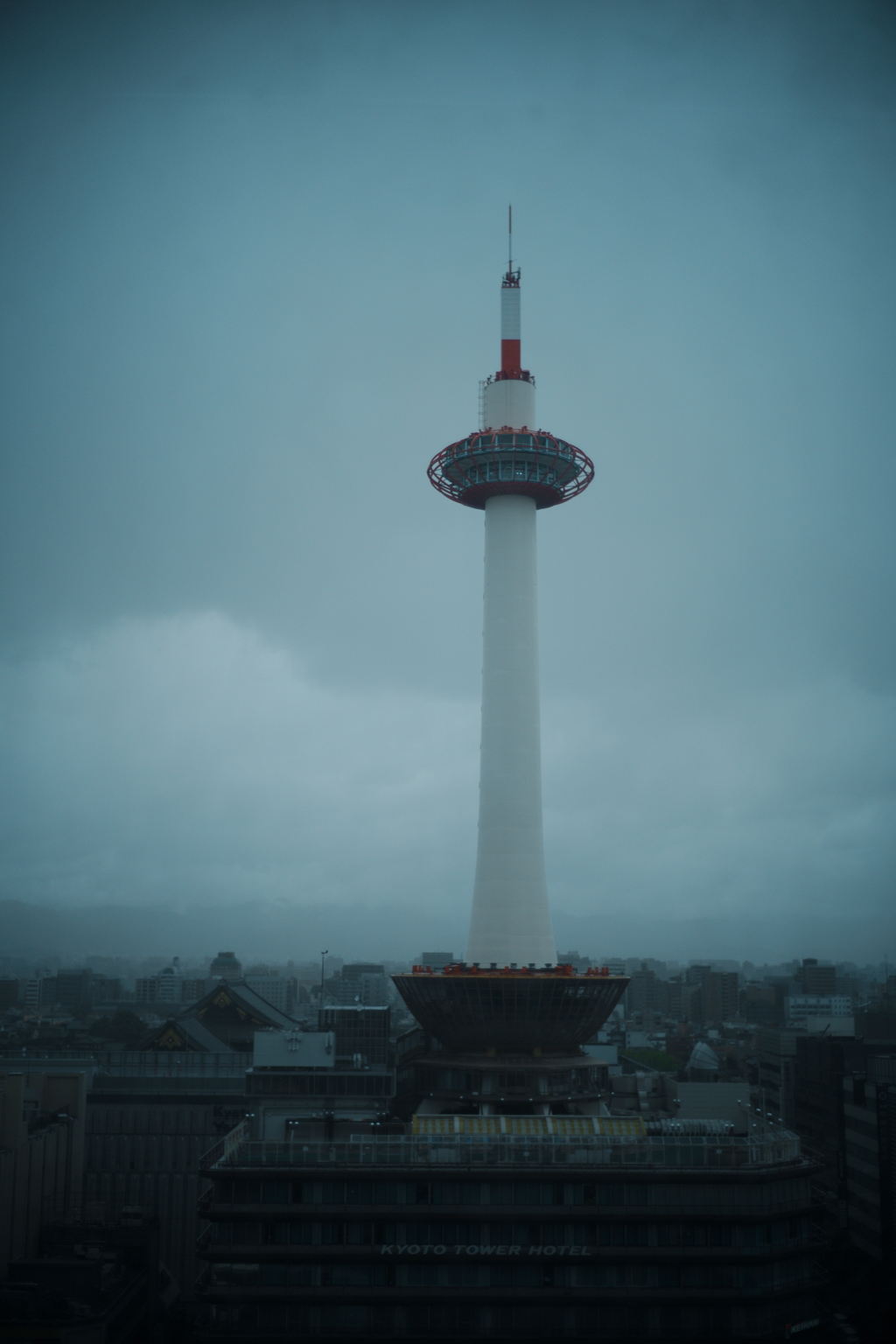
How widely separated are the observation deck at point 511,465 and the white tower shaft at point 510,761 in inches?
57.7

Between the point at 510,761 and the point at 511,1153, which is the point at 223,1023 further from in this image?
the point at 511,1153

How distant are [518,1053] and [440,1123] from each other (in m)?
12.8

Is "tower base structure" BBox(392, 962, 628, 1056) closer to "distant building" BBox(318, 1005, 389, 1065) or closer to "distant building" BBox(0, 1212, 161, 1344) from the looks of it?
"distant building" BBox(318, 1005, 389, 1065)

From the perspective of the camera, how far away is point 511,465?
84.5m

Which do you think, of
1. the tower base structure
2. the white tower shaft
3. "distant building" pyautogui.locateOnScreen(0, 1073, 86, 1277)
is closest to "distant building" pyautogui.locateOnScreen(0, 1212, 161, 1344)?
"distant building" pyautogui.locateOnScreen(0, 1073, 86, 1277)

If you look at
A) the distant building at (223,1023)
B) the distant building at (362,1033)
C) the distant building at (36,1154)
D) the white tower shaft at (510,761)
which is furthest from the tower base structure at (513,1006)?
the distant building at (223,1023)

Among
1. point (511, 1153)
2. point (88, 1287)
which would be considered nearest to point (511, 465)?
point (511, 1153)

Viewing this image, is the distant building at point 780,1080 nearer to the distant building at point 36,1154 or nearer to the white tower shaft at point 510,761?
the white tower shaft at point 510,761

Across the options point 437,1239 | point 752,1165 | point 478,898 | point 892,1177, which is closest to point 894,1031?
point 892,1177

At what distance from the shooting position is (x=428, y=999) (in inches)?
2795

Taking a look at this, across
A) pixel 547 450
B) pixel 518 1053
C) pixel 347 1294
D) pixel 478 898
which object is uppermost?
pixel 547 450

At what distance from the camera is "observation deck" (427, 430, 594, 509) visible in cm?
8400

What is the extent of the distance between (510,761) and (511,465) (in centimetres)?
2237

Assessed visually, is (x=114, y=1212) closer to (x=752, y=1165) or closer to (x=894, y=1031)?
(x=752, y=1165)
